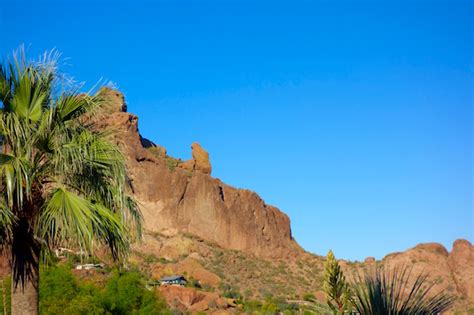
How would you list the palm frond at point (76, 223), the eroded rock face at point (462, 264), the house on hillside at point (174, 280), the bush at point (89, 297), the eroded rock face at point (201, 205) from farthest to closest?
the eroded rock face at point (201, 205) < the eroded rock face at point (462, 264) < the house on hillside at point (174, 280) < the bush at point (89, 297) < the palm frond at point (76, 223)

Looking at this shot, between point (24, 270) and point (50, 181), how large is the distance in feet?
3.77

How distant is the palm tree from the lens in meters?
8.30

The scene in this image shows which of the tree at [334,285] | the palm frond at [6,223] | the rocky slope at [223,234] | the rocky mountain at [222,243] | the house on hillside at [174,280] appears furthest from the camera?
the rocky slope at [223,234]

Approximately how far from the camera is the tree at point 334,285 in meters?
8.23

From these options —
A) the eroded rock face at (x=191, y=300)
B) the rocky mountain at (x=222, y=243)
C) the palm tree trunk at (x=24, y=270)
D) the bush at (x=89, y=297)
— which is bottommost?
the palm tree trunk at (x=24, y=270)

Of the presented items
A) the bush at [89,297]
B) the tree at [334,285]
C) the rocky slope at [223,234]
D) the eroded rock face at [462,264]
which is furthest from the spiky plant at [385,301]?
the eroded rock face at [462,264]

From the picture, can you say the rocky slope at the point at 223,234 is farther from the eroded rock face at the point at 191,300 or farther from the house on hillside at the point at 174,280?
the eroded rock face at the point at 191,300

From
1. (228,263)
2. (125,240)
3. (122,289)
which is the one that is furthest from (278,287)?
(125,240)

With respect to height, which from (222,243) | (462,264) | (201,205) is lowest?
(462,264)

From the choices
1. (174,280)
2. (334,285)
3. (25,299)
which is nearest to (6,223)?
(25,299)

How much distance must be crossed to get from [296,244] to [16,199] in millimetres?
108022

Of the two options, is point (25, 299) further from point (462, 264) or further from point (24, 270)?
point (462, 264)

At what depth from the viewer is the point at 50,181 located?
881cm

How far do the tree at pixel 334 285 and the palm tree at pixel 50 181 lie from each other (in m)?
2.51
